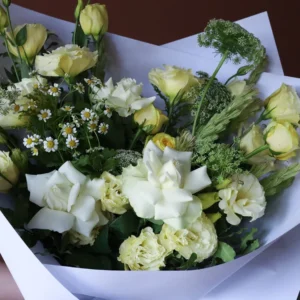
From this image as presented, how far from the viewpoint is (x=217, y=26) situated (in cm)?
76

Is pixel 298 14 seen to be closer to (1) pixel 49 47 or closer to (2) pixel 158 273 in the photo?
(1) pixel 49 47

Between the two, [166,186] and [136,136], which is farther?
[136,136]

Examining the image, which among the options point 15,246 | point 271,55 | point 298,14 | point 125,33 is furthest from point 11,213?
point 298,14

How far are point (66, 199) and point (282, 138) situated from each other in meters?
0.29

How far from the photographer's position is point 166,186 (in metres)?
0.63

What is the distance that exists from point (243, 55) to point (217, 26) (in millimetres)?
60

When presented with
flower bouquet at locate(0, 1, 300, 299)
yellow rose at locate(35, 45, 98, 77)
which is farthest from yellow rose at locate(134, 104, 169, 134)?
yellow rose at locate(35, 45, 98, 77)

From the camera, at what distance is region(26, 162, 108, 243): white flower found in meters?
0.66

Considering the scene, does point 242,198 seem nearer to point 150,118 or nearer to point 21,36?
point 150,118

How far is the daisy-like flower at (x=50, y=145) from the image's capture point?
0.67 m

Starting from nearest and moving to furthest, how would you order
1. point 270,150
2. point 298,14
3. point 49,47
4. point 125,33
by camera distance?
point 270,150, point 49,47, point 125,33, point 298,14

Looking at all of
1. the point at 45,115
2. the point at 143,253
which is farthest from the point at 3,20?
the point at 143,253

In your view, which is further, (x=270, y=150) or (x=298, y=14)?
(x=298, y=14)

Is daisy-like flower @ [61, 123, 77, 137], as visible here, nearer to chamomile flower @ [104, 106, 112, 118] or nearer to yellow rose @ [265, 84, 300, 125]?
chamomile flower @ [104, 106, 112, 118]
